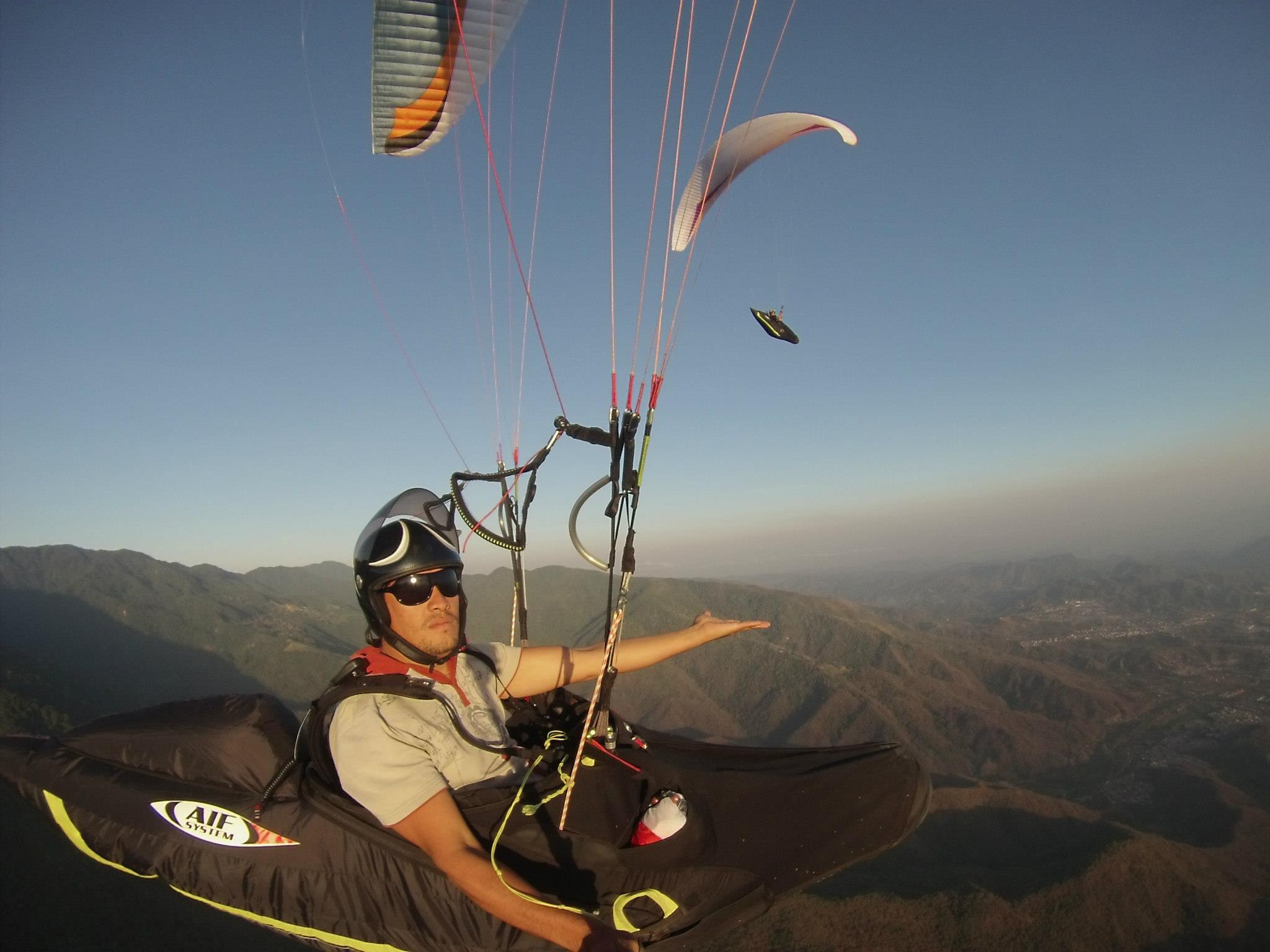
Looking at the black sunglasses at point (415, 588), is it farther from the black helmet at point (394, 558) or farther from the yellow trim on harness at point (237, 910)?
the yellow trim on harness at point (237, 910)

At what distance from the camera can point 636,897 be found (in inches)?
71.1

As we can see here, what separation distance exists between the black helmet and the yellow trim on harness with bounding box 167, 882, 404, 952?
85 cm

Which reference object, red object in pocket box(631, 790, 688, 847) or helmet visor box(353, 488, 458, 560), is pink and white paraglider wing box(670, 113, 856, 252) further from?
red object in pocket box(631, 790, 688, 847)

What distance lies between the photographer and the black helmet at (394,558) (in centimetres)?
219

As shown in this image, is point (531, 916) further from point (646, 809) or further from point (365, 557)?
point (365, 557)

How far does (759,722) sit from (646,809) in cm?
4624

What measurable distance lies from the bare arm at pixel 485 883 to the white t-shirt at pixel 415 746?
0.20 feet

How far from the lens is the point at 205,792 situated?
5.86ft

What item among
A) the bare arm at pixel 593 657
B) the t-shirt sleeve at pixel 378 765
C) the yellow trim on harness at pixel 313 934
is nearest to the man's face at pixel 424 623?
the t-shirt sleeve at pixel 378 765

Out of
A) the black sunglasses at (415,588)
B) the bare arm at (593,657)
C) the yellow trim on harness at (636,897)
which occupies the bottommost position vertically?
the yellow trim on harness at (636,897)

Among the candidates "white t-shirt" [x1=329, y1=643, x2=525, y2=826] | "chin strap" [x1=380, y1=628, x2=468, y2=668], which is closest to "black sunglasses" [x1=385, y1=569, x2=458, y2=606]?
"chin strap" [x1=380, y1=628, x2=468, y2=668]

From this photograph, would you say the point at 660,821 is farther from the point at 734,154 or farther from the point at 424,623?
the point at 734,154

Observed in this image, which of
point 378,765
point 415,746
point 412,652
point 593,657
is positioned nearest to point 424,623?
point 412,652

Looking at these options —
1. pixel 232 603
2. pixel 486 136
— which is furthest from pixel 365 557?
pixel 232 603
